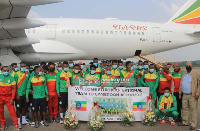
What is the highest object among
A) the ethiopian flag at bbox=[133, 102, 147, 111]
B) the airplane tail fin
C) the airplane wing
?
the airplane tail fin

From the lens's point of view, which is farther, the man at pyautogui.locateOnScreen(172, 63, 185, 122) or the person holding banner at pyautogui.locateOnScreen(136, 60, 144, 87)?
the person holding banner at pyautogui.locateOnScreen(136, 60, 144, 87)

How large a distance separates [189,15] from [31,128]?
584 inches

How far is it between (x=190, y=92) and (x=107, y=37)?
8286mm

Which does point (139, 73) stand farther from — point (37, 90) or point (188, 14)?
point (188, 14)

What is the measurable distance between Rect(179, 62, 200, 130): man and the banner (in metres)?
1.16

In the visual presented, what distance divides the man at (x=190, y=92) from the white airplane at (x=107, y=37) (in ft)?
26.2

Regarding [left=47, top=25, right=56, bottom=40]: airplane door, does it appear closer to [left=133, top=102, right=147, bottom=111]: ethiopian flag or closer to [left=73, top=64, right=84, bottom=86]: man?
[left=73, top=64, right=84, bottom=86]: man

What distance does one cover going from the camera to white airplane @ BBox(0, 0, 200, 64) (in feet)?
40.7

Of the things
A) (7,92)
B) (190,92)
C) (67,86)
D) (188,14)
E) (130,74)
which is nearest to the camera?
(7,92)

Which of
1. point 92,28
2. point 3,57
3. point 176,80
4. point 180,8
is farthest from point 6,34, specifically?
point 180,8

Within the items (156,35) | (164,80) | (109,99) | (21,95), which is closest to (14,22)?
(21,95)

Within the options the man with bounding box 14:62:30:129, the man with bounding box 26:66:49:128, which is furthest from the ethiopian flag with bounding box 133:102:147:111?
the man with bounding box 14:62:30:129

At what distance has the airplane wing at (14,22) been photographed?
6.97m

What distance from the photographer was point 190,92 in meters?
5.86
